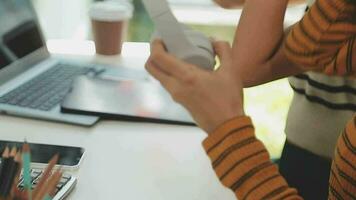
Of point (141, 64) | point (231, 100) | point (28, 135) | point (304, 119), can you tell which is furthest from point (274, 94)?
point (231, 100)

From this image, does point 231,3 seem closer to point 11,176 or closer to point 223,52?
point 223,52

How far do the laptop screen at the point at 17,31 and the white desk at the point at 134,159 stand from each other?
0.60ft

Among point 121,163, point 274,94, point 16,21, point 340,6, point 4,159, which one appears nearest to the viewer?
point 4,159

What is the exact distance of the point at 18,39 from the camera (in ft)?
3.51

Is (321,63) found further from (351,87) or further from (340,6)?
(351,87)

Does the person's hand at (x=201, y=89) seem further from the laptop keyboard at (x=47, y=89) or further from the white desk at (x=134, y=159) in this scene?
the laptop keyboard at (x=47, y=89)

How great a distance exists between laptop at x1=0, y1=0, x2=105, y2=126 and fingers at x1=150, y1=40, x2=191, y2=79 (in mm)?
347

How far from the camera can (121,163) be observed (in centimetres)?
77

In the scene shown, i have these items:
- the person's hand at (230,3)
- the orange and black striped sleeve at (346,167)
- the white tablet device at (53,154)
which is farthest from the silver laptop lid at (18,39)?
the orange and black striped sleeve at (346,167)

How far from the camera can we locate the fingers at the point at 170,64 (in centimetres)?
56

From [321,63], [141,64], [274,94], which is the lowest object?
[274,94]

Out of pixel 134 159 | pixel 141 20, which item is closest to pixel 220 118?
pixel 134 159

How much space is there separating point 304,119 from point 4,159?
55 cm

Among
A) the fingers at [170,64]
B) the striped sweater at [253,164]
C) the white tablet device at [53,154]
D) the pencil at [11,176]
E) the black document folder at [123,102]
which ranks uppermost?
the fingers at [170,64]
